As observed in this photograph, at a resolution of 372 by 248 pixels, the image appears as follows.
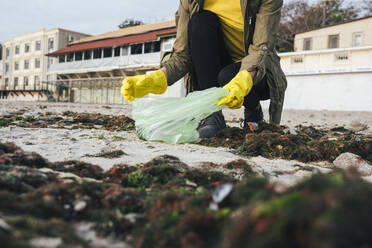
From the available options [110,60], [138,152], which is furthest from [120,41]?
[138,152]

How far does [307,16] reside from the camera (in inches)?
790

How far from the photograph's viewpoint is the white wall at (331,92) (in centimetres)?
1136

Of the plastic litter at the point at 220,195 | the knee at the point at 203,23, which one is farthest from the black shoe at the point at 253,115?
the plastic litter at the point at 220,195

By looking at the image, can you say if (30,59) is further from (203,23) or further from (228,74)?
(228,74)

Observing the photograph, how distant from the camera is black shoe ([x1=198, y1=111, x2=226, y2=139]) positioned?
2400 millimetres

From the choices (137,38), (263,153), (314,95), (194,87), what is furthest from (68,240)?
(137,38)

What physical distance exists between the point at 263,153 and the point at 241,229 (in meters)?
1.46

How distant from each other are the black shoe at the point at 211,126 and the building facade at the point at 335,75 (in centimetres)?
1063

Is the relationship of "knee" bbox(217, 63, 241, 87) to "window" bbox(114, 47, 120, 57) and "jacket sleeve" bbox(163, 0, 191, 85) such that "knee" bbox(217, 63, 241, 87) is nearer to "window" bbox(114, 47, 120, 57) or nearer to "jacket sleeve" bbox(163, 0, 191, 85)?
"jacket sleeve" bbox(163, 0, 191, 85)

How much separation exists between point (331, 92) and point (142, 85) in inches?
454

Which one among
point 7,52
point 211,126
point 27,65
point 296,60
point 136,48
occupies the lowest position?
point 211,126

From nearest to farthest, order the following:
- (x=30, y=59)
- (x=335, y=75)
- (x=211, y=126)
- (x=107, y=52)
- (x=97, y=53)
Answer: (x=211, y=126)
(x=335, y=75)
(x=107, y=52)
(x=97, y=53)
(x=30, y=59)

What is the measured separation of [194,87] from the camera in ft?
9.89

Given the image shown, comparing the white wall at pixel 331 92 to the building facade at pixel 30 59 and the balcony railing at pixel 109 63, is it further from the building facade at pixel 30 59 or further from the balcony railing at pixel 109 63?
the building facade at pixel 30 59
